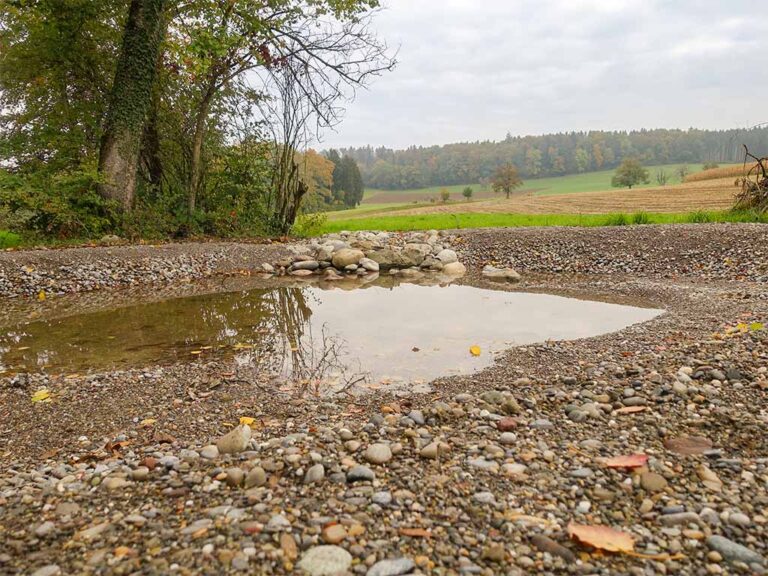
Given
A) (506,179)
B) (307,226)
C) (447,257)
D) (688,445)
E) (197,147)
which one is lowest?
(688,445)

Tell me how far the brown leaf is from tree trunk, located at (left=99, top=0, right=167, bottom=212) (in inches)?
459

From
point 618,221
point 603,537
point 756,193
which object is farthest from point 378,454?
point 756,193

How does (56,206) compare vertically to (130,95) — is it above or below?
Answer: below

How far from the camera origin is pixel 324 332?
5637 millimetres

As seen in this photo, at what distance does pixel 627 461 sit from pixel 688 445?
1.46 feet

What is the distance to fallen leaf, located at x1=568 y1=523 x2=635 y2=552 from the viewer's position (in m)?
1.69

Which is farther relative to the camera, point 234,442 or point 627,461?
point 234,442

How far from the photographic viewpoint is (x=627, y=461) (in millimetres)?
2266

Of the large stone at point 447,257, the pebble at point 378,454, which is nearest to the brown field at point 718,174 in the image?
the large stone at point 447,257

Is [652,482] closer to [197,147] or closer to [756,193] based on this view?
[197,147]

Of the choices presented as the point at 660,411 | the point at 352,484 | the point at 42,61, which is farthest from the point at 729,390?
the point at 42,61

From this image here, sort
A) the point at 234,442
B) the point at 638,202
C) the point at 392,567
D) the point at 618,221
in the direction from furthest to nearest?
the point at 638,202
the point at 618,221
the point at 234,442
the point at 392,567

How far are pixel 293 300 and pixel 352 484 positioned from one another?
575cm

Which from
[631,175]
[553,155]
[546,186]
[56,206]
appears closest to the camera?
[56,206]
